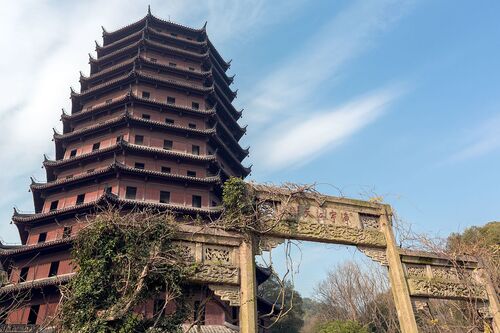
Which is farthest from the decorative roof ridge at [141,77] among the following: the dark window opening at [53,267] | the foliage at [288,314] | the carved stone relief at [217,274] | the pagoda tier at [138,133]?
the carved stone relief at [217,274]

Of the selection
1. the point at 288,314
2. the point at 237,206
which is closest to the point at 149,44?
the point at 237,206

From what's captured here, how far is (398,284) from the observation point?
23.2 ft

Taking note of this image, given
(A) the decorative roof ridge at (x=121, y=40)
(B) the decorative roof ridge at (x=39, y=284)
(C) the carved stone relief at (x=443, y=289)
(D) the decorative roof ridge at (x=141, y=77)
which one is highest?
(A) the decorative roof ridge at (x=121, y=40)

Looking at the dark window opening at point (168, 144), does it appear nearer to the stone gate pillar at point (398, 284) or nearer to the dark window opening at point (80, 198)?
the dark window opening at point (80, 198)

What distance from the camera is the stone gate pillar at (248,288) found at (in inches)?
222

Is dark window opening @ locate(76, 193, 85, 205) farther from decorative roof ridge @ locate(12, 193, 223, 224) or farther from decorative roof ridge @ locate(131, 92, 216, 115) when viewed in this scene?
decorative roof ridge @ locate(131, 92, 216, 115)

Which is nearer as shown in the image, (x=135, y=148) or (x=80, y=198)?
(x=135, y=148)

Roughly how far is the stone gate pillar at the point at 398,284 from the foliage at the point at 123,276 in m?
4.14

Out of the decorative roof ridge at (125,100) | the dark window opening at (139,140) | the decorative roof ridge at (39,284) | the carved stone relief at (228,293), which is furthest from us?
the decorative roof ridge at (125,100)

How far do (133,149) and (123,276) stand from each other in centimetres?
1453

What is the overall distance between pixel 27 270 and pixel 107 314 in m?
17.0

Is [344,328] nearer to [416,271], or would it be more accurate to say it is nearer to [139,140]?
[416,271]

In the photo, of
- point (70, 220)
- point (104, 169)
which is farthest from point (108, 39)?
point (70, 220)

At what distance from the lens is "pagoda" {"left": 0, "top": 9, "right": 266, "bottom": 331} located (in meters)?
17.5
